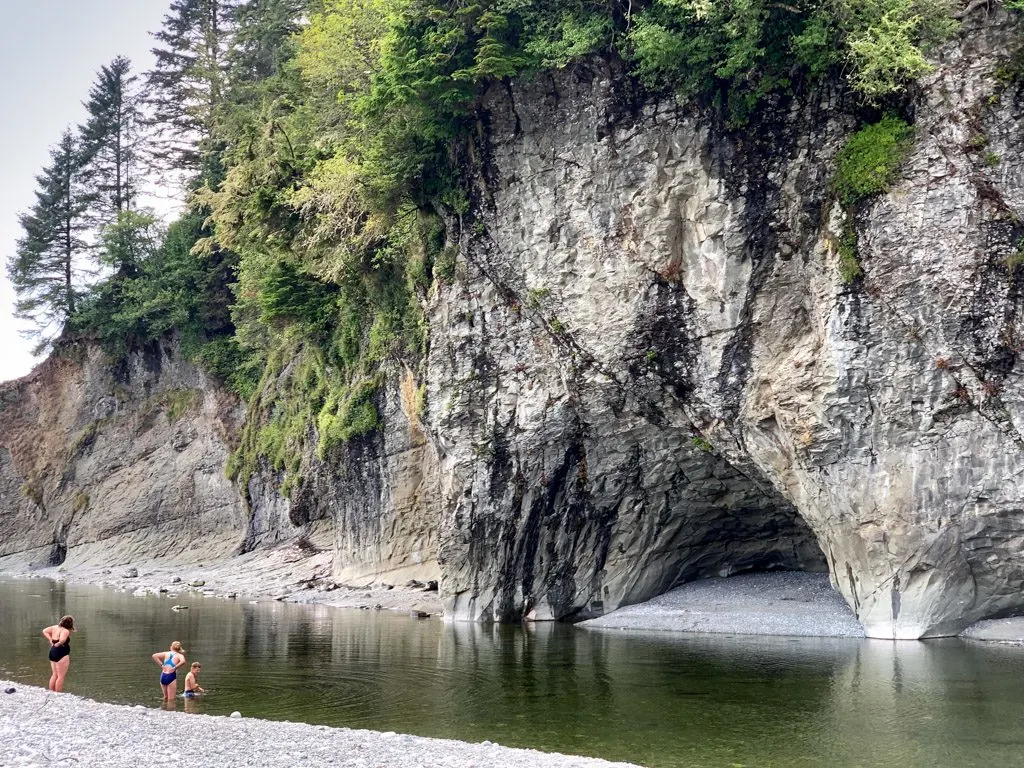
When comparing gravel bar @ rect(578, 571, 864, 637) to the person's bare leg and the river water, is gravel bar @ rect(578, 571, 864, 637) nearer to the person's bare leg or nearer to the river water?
the river water

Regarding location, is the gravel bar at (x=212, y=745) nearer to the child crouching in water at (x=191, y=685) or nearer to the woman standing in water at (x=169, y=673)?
the woman standing in water at (x=169, y=673)

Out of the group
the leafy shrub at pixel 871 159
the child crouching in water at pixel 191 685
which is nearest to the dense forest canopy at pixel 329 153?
the leafy shrub at pixel 871 159

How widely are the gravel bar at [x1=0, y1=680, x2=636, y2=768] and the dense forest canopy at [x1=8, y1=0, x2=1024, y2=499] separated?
16.4 m

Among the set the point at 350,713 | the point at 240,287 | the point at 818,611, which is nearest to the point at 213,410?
the point at 240,287

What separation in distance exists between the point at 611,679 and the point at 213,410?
4079 cm

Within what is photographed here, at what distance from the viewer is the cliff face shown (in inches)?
870

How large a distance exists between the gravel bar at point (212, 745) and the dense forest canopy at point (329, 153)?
1638cm

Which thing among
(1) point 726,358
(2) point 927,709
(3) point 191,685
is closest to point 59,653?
(3) point 191,685

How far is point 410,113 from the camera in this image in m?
28.1

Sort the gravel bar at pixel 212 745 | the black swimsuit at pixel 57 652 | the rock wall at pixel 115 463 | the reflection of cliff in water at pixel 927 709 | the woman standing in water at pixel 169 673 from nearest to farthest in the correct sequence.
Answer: the gravel bar at pixel 212 745
the reflection of cliff in water at pixel 927 709
the woman standing in water at pixel 169 673
the black swimsuit at pixel 57 652
the rock wall at pixel 115 463

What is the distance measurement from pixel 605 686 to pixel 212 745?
25.8 ft

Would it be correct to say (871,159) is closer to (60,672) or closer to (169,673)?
(169,673)

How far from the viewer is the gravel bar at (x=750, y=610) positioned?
Answer: 2556cm

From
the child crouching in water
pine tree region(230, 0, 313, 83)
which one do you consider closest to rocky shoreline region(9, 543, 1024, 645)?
the child crouching in water
